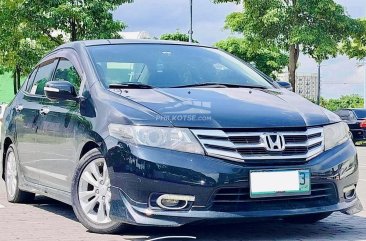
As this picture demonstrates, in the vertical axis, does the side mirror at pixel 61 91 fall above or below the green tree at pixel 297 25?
below

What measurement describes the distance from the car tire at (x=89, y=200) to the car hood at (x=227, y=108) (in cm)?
54

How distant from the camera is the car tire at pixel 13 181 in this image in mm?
7609

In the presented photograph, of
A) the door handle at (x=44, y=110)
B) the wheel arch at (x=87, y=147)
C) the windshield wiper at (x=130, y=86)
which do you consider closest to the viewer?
the wheel arch at (x=87, y=147)

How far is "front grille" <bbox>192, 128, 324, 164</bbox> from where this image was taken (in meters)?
5.00

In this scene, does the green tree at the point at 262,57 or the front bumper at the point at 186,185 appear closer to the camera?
the front bumper at the point at 186,185

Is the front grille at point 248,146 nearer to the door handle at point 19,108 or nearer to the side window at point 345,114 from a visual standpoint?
the door handle at point 19,108

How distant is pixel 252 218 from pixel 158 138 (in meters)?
0.81

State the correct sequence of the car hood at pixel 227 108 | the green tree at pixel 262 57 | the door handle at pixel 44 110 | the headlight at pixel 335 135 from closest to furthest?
the car hood at pixel 227 108 → the headlight at pixel 335 135 → the door handle at pixel 44 110 → the green tree at pixel 262 57

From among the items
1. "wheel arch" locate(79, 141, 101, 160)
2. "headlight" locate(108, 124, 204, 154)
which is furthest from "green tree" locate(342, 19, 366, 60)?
"headlight" locate(108, 124, 204, 154)

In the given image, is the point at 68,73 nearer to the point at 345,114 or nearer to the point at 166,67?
the point at 166,67

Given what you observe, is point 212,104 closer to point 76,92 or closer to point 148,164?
point 148,164

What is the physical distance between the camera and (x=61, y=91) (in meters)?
6.05

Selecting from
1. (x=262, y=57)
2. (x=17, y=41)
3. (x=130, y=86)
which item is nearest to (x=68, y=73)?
(x=130, y=86)

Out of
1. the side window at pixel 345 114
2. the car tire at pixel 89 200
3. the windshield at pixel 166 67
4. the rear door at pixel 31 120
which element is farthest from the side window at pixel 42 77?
the side window at pixel 345 114
